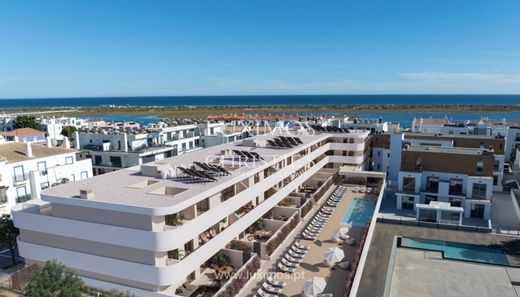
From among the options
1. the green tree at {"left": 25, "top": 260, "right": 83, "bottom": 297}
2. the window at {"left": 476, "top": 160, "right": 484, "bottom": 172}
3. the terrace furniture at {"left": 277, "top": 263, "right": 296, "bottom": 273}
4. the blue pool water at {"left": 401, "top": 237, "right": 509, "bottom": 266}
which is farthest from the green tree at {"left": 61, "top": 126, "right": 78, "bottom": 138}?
the window at {"left": 476, "top": 160, "right": 484, "bottom": 172}

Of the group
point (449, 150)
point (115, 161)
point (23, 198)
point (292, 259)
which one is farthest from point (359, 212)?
point (23, 198)

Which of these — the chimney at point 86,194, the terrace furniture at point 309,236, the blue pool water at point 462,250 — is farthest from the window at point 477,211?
the chimney at point 86,194

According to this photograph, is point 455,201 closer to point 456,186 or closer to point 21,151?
point 456,186

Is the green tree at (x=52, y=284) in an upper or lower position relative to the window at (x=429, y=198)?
upper

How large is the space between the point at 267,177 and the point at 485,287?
19.3 metres

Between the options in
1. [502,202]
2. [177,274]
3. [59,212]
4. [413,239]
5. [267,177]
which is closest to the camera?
[177,274]

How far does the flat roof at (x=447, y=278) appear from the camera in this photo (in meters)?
27.5

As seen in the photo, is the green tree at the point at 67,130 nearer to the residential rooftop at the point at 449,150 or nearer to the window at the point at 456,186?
the residential rooftop at the point at 449,150

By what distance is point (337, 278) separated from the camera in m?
23.9

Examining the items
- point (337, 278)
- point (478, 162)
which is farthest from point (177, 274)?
point (478, 162)

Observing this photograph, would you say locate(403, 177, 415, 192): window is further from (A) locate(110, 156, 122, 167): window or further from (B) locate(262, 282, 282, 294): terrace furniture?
(A) locate(110, 156, 122, 167): window

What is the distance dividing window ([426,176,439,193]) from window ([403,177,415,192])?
1.96m

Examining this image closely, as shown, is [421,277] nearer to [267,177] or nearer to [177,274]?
[267,177]

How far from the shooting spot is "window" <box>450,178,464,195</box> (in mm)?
44156
